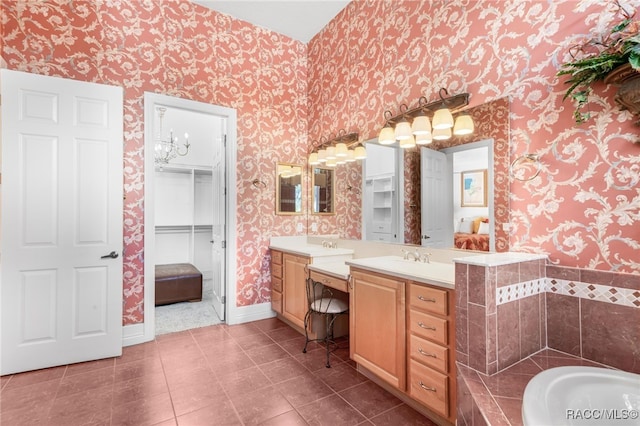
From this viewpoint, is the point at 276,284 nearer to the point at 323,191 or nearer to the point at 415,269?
the point at 323,191

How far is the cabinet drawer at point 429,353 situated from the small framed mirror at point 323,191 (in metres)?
2.06

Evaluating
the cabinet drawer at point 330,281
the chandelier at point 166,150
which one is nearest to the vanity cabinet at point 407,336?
the cabinet drawer at point 330,281

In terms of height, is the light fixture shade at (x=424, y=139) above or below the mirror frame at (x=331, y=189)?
above

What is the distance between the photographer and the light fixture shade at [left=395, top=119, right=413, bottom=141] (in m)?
2.46

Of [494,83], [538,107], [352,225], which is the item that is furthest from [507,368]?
[352,225]

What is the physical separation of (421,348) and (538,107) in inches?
64.3

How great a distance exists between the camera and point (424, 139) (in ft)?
8.00

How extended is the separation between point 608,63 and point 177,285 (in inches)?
185

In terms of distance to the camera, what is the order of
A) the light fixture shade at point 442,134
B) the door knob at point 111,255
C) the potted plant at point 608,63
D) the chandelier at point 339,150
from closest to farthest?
the potted plant at point 608,63, the light fixture shade at point 442,134, the door knob at point 111,255, the chandelier at point 339,150

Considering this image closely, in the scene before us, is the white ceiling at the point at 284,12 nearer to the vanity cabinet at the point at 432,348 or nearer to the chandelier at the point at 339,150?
the chandelier at the point at 339,150

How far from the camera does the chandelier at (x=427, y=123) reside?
2160 millimetres

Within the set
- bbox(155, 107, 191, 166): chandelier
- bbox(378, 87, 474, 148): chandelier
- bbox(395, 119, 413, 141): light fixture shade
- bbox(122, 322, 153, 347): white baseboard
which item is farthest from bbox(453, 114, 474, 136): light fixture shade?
bbox(155, 107, 191, 166): chandelier

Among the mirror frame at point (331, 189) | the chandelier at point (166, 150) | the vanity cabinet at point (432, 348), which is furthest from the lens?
the chandelier at point (166, 150)

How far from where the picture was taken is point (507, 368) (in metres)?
1.54
